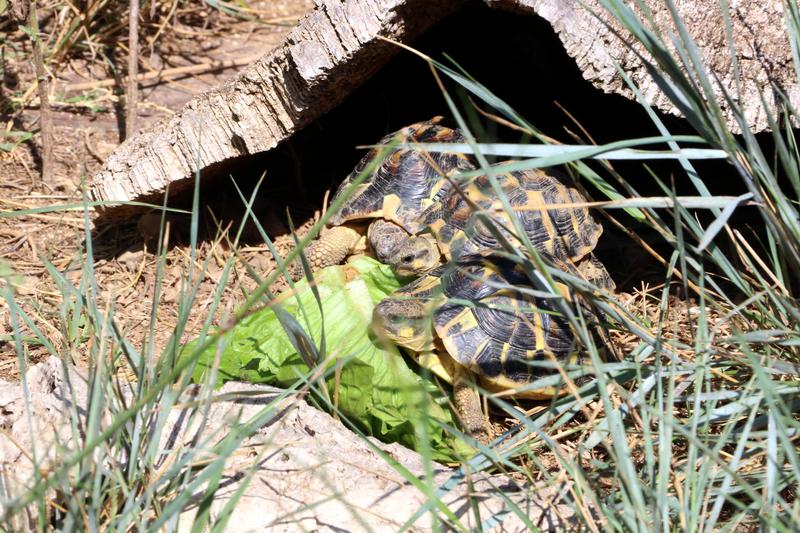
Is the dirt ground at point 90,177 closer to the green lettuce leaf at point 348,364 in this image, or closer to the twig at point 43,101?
the twig at point 43,101

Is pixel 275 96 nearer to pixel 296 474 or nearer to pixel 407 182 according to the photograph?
pixel 407 182

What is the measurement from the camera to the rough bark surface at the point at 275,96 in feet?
9.55

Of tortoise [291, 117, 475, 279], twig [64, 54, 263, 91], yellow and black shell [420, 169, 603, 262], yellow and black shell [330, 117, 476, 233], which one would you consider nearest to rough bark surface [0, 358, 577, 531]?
yellow and black shell [420, 169, 603, 262]

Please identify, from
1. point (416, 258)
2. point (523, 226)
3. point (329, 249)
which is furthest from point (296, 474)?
point (329, 249)

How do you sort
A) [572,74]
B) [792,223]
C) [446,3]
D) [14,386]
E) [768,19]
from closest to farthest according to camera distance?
[792,223] < [14,386] < [768,19] < [446,3] < [572,74]

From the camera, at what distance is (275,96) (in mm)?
3125

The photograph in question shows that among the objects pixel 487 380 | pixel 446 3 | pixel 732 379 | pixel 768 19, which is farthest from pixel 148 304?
pixel 768 19

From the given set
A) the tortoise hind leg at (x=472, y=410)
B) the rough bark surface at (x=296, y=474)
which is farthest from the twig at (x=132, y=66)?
the tortoise hind leg at (x=472, y=410)

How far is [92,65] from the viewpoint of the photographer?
15.2 feet

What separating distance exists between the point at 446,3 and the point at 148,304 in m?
1.69

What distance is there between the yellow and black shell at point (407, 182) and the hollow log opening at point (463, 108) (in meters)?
0.47

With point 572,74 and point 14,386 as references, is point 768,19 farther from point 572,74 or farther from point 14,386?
point 14,386

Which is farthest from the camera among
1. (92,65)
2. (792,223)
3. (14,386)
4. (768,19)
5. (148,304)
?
(92,65)

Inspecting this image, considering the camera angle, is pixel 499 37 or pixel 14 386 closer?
pixel 14 386
